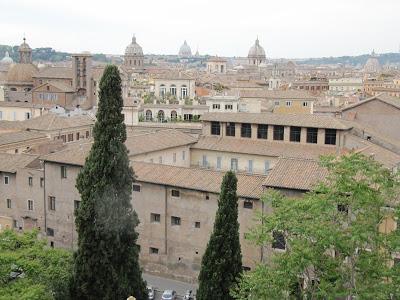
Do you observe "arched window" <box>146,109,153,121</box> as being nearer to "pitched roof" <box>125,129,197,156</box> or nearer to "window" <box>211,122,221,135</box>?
"pitched roof" <box>125,129,197,156</box>

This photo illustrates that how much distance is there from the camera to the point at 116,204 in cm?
2706

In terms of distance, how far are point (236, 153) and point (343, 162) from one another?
2728 cm

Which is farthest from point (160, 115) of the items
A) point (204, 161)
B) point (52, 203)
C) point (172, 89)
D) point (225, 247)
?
point (225, 247)

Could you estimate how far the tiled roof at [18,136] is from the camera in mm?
52356

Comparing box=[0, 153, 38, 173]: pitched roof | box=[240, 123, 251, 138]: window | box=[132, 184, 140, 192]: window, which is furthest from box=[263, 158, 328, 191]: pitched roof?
box=[0, 153, 38, 173]: pitched roof

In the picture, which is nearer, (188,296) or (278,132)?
(188,296)

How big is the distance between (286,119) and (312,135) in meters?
2.63

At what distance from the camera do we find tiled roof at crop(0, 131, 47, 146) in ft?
172

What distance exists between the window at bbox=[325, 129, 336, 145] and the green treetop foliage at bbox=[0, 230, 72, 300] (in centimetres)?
2409

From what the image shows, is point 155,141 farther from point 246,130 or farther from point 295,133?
point 295,133

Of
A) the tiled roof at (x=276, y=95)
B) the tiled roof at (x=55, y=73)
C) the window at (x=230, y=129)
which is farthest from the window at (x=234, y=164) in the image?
the tiled roof at (x=55, y=73)

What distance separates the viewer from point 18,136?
177ft

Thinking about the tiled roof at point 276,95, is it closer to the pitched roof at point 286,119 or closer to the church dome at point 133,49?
the pitched roof at point 286,119

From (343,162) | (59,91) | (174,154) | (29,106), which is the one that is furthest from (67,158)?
(59,91)
